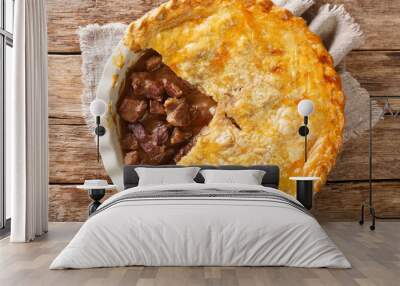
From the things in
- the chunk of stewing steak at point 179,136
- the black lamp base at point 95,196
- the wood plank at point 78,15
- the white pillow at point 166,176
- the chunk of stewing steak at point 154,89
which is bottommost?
the black lamp base at point 95,196

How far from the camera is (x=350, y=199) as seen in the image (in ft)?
19.9

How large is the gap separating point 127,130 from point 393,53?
298 cm

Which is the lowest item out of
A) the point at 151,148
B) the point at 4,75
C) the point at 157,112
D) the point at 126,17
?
the point at 151,148

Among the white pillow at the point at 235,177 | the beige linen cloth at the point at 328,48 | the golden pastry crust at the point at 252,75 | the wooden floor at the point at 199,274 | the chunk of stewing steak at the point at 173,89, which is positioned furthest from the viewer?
the beige linen cloth at the point at 328,48

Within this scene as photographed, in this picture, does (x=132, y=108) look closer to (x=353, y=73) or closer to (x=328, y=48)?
(x=328, y=48)

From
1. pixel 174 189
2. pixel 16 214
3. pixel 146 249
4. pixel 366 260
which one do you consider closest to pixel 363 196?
pixel 366 260

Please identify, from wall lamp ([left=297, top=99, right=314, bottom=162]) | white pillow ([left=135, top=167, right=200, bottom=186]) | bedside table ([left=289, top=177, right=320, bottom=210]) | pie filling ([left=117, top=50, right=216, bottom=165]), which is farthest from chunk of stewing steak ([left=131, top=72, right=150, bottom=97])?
bedside table ([left=289, top=177, right=320, bottom=210])

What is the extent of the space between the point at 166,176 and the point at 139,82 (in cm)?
109

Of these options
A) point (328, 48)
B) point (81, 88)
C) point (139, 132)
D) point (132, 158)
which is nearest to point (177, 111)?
point (139, 132)

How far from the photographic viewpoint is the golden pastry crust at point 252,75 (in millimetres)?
5691

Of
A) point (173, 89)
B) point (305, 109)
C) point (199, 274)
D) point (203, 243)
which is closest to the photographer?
point (199, 274)

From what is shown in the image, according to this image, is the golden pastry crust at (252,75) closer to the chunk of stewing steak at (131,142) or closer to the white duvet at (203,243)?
the chunk of stewing steak at (131,142)

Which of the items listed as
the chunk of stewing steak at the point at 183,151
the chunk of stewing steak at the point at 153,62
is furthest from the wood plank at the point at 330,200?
the chunk of stewing steak at the point at 153,62

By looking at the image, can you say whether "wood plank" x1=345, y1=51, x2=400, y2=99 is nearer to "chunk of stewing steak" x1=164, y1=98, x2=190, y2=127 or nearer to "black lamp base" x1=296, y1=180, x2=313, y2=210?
"black lamp base" x1=296, y1=180, x2=313, y2=210
